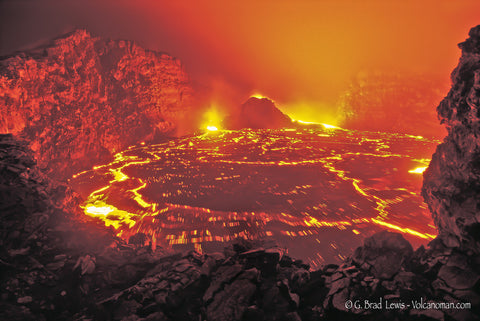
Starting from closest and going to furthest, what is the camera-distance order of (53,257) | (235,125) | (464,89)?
(464,89)
(53,257)
(235,125)

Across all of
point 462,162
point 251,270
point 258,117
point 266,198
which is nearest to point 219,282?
point 251,270

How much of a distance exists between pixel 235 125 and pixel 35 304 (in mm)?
105704

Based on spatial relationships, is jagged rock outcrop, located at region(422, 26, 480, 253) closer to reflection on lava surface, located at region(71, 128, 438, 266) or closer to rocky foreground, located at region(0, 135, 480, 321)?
Answer: rocky foreground, located at region(0, 135, 480, 321)

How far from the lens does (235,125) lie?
111 meters

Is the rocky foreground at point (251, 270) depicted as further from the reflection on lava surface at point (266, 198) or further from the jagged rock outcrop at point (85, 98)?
the jagged rock outcrop at point (85, 98)

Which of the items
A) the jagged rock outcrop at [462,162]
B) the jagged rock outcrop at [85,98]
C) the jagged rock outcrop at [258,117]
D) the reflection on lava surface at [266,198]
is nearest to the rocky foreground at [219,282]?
the jagged rock outcrop at [462,162]

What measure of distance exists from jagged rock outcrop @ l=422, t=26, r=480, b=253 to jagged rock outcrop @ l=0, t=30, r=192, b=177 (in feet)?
149

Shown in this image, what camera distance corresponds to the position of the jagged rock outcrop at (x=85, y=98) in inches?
1391

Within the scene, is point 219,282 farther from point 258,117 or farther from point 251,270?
point 258,117

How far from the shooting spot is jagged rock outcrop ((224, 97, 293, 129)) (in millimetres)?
111875

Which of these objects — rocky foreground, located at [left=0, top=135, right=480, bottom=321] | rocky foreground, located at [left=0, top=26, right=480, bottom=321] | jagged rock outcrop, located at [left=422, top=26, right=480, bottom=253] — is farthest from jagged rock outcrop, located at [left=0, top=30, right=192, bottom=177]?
jagged rock outcrop, located at [left=422, top=26, right=480, bottom=253]

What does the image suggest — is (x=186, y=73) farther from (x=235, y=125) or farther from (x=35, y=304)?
(x=35, y=304)

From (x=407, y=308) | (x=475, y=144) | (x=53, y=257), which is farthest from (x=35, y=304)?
(x=475, y=144)

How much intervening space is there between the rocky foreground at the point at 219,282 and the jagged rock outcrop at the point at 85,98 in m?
32.4
